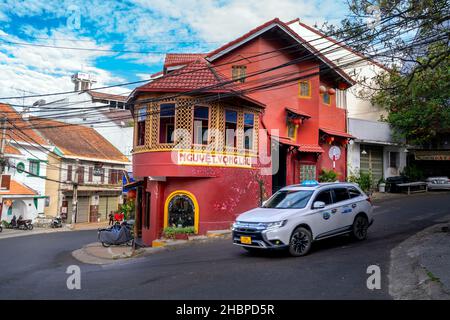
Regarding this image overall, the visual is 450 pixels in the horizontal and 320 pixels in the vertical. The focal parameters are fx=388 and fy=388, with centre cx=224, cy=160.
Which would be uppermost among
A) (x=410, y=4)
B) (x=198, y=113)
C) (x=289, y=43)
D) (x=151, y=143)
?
(x=289, y=43)

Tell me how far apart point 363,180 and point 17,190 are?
27.1 m

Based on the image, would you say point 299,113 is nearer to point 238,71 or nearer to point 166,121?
point 238,71

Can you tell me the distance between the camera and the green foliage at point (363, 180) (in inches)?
930

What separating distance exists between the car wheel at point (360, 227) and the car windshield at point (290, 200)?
73.6 inches

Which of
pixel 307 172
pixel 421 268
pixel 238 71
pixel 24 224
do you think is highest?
pixel 238 71

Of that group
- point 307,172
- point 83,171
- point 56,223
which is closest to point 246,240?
point 307,172

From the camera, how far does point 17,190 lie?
32250 mm

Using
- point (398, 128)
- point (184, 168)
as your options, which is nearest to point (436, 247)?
point (184, 168)

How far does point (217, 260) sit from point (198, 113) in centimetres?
774

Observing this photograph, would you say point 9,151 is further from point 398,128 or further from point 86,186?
point 398,128

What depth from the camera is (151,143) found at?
16.4 meters

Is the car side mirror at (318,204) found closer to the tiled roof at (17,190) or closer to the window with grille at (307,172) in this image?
the window with grille at (307,172)

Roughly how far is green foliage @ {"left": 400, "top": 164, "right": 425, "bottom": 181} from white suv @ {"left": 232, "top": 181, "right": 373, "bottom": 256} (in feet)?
57.1

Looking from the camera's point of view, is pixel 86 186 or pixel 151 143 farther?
pixel 86 186
